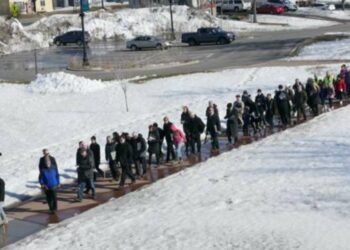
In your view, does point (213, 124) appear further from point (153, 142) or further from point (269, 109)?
point (269, 109)

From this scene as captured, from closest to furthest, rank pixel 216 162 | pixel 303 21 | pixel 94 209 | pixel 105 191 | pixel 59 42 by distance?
pixel 94 209, pixel 105 191, pixel 216 162, pixel 59 42, pixel 303 21

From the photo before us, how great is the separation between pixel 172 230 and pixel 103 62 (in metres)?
33.2

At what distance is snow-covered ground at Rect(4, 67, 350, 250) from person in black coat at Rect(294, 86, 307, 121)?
1.32m

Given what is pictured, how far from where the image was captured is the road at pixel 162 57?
137 ft

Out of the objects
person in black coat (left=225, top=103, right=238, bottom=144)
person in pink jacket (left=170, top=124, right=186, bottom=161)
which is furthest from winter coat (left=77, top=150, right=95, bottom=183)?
person in black coat (left=225, top=103, right=238, bottom=144)

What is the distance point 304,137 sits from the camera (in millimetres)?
22594

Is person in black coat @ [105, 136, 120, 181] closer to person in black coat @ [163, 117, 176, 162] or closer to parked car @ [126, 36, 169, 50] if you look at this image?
person in black coat @ [163, 117, 176, 162]

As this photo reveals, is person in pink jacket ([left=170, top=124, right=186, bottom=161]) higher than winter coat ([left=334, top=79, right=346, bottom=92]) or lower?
lower

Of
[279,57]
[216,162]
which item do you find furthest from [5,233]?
[279,57]

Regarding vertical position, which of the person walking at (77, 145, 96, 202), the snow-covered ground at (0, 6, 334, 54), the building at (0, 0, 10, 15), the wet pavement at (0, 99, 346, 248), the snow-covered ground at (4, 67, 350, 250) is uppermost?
the building at (0, 0, 10, 15)

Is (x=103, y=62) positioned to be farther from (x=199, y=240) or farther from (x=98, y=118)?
(x=199, y=240)

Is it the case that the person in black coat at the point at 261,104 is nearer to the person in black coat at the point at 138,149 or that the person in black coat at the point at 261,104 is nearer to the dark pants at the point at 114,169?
the person in black coat at the point at 138,149

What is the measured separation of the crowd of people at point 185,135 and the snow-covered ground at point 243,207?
2.73ft

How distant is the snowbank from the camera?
35.8 m
